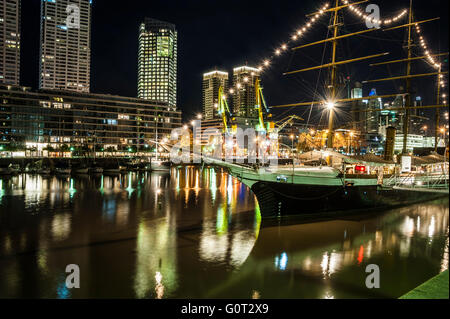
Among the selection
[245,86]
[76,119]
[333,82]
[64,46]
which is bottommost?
[333,82]

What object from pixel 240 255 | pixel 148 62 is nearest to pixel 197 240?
pixel 240 255

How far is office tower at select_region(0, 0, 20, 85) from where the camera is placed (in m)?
119

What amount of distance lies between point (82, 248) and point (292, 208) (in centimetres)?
1119

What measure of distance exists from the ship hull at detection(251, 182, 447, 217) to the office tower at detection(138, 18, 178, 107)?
148065mm

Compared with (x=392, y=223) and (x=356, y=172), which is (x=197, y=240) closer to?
(x=392, y=223)

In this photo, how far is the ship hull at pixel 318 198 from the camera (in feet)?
59.6

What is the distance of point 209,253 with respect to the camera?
41.4 ft

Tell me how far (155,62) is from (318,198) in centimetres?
15742

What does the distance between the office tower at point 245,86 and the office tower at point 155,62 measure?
3700cm

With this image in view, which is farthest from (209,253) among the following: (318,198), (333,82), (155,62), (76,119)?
(155,62)

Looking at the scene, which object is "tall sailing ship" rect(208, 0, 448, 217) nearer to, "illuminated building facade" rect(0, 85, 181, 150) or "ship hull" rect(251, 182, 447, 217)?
"ship hull" rect(251, 182, 447, 217)

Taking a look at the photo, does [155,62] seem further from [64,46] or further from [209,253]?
[209,253]

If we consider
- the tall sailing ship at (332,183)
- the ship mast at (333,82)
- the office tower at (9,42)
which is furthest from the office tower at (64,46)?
the tall sailing ship at (332,183)

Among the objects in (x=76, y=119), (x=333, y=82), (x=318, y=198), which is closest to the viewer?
(x=318, y=198)
